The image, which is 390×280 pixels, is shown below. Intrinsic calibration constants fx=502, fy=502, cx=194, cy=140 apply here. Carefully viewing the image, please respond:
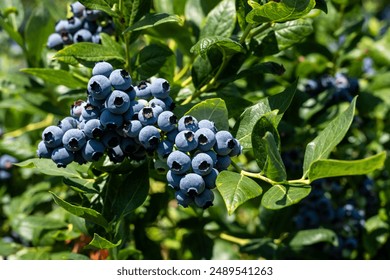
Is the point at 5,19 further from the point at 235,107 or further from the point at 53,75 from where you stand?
the point at 235,107

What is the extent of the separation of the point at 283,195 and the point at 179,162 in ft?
0.96

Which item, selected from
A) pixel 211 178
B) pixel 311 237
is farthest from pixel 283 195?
pixel 311 237

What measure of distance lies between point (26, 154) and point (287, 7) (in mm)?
1521

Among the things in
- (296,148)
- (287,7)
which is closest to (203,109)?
(287,7)

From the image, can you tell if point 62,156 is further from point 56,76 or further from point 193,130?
point 56,76

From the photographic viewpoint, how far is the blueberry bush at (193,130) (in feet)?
4.49

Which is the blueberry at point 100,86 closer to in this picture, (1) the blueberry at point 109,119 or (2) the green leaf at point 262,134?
(1) the blueberry at point 109,119

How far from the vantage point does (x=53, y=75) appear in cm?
182

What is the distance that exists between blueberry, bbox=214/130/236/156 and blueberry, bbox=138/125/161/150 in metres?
0.16

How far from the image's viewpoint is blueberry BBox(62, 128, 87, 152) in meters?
1.41

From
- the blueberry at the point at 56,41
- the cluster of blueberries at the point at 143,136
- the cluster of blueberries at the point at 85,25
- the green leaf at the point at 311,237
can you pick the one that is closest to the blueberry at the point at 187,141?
the cluster of blueberries at the point at 143,136

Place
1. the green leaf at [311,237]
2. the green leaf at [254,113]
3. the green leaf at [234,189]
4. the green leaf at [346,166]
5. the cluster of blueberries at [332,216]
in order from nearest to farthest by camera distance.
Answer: the green leaf at [346,166] → the green leaf at [234,189] → the green leaf at [254,113] → the green leaf at [311,237] → the cluster of blueberries at [332,216]

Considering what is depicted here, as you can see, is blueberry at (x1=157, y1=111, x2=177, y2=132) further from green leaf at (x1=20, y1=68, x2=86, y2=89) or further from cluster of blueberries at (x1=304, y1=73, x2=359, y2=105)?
cluster of blueberries at (x1=304, y1=73, x2=359, y2=105)

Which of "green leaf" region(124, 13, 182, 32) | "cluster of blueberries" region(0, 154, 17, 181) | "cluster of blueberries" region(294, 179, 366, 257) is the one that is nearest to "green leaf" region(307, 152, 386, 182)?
"green leaf" region(124, 13, 182, 32)
